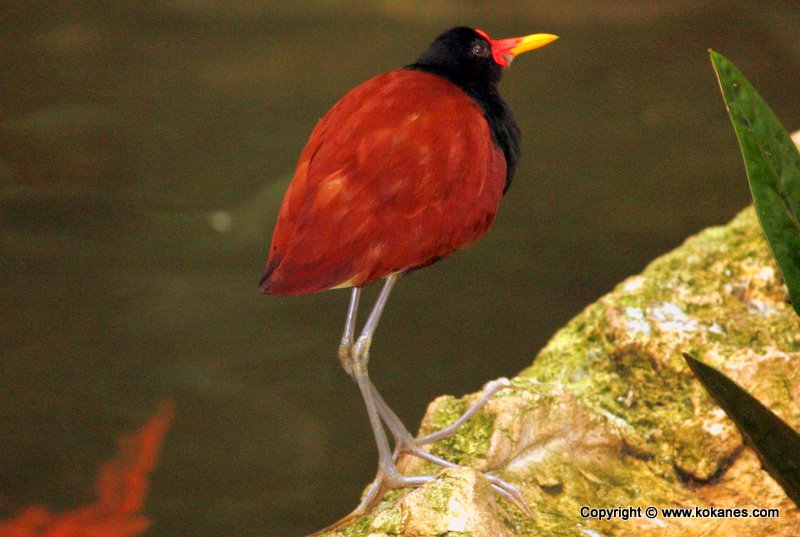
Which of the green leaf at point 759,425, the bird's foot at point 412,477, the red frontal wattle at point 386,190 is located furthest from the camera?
the bird's foot at point 412,477

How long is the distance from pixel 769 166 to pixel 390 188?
1.02 feet

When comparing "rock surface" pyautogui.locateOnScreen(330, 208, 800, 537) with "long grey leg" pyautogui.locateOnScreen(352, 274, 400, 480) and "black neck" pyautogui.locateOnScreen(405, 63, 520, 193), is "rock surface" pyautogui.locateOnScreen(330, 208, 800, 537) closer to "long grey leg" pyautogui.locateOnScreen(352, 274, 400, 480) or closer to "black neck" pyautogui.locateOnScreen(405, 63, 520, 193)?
"long grey leg" pyautogui.locateOnScreen(352, 274, 400, 480)

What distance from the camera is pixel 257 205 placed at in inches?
85.9

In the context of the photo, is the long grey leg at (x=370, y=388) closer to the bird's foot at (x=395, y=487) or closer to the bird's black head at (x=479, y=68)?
the bird's foot at (x=395, y=487)

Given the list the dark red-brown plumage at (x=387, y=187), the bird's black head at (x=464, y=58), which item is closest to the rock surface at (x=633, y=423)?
the dark red-brown plumage at (x=387, y=187)

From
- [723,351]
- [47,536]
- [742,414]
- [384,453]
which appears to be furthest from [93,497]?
[742,414]

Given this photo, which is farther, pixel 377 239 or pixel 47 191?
pixel 47 191

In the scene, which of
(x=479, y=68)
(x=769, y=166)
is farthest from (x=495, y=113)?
(x=769, y=166)

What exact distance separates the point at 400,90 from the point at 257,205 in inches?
53.0

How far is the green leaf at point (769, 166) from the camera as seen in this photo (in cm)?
75

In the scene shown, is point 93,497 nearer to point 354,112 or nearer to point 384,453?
point 384,453

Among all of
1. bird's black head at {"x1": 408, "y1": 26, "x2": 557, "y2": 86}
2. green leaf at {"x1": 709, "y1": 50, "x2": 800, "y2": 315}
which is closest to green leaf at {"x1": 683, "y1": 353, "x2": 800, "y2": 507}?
green leaf at {"x1": 709, "y1": 50, "x2": 800, "y2": 315}

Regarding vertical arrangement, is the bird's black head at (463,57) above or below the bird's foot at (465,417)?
above

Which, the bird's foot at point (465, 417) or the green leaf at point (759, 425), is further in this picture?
the bird's foot at point (465, 417)
